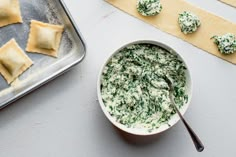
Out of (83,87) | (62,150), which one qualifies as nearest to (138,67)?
(83,87)

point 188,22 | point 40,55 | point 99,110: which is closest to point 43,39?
point 40,55

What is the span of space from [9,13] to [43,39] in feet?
0.34

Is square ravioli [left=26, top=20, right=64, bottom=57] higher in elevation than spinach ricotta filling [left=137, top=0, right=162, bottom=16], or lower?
higher

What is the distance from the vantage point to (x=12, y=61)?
1.25m

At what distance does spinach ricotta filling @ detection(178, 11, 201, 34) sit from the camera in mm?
1275

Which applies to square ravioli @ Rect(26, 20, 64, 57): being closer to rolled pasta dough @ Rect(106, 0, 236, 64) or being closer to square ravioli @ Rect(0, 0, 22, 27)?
square ravioli @ Rect(0, 0, 22, 27)

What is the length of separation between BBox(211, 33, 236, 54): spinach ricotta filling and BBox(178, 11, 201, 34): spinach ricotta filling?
0.06m

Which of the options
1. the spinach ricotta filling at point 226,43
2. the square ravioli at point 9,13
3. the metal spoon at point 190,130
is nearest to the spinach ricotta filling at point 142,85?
the metal spoon at point 190,130

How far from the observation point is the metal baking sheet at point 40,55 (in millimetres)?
1250

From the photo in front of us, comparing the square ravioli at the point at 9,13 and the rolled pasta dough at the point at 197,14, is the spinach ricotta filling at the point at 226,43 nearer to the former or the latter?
the rolled pasta dough at the point at 197,14

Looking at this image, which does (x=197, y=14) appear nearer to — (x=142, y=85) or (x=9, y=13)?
(x=142, y=85)

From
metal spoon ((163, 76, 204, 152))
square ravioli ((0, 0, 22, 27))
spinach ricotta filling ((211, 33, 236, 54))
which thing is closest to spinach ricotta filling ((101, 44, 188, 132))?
metal spoon ((163, 76, 204, 152))

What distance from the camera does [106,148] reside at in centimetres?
126

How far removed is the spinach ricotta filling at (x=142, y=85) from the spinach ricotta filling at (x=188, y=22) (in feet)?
0.33
